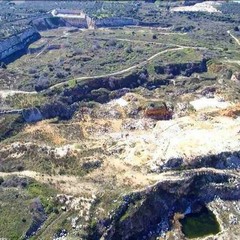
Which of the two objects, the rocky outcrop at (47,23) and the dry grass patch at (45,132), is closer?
the dry grass patch at (45,132)

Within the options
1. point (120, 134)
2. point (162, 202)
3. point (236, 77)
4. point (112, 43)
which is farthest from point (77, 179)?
point (112, 43)

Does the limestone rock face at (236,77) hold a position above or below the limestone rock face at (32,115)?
below

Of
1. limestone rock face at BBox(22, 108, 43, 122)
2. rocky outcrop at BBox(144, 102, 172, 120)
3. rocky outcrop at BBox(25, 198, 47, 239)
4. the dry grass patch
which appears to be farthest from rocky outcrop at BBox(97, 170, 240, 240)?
limestone rock face at BBox(22, 108, 43, 122)

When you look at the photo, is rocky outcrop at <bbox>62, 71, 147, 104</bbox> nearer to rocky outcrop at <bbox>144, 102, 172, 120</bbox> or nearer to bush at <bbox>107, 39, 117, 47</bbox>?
rocky outcrop at <bbox>144, 102, 172, 120</bbox>

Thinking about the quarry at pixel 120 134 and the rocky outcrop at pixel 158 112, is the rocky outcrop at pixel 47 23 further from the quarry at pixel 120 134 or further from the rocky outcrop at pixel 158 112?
the rocky outcrop at pixel 158 112

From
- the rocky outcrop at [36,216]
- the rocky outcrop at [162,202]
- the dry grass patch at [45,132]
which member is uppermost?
the dry grass patch at [45,132]

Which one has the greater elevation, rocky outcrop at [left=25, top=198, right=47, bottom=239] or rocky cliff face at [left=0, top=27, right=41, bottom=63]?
rocky cliff face at [left=0, top=27, right=41, bottom=63]

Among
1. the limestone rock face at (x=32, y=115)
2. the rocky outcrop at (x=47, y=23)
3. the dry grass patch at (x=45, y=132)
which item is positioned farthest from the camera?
the rocky outcrop at (x=47, y=23)

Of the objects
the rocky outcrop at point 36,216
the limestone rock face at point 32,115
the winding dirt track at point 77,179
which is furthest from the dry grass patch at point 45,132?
the rocky outcrop at point 36,216

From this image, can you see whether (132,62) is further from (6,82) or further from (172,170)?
(172,170)
